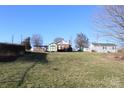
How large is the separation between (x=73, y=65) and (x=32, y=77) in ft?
2.97

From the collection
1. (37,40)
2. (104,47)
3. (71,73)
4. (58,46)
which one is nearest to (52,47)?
(58,46)

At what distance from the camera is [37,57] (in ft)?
18.5

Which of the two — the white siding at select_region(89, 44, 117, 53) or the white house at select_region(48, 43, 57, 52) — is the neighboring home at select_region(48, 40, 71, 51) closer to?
the white house at select_region(48, 43, 57, 52)

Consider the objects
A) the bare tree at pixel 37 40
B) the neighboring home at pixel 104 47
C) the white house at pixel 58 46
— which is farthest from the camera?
the neighboring home at pixel 104 47

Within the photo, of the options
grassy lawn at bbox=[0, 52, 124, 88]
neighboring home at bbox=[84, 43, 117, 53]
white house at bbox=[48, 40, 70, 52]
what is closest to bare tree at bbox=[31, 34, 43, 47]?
white house at bbox=[48, 40, 70, 52]

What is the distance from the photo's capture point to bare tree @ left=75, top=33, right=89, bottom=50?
3.97 metres

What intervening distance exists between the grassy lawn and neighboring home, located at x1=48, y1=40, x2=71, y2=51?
0.20m

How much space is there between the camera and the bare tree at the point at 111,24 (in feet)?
15.0

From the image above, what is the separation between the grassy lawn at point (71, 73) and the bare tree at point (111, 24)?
0.42 meters

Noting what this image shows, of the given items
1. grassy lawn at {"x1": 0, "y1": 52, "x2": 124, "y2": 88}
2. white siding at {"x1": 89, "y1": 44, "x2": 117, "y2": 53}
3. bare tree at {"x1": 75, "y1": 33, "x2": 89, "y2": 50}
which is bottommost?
grassy lawn at {"x1": 0, "y1": 52, "x2": 124, "y2": 88}

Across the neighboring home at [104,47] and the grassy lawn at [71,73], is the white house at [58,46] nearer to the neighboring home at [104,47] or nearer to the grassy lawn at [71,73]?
the grassy lawn at [71,73]

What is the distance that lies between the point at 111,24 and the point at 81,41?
94cm

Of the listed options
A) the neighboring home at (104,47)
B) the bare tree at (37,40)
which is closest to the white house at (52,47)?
the bare tree at (37,40)

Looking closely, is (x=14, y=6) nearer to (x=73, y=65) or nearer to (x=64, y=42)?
(x=64, y=42)
